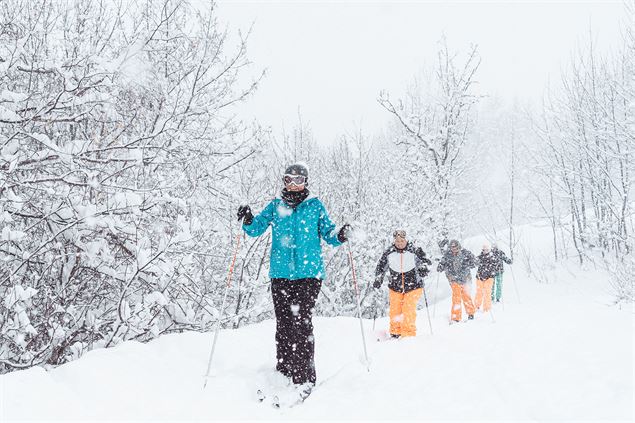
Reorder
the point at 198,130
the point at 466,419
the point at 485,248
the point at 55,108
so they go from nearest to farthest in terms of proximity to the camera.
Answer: the point at 466,419 < the point at 55,108 < the point at 198,130 < the point at 485,248

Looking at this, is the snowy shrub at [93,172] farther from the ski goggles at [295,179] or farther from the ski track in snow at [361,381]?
the ski goggles at [295,179]

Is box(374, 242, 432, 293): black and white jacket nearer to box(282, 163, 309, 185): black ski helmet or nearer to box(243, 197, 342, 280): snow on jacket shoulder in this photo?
box(243, 197, 342, 280): snow on jacket shoulder

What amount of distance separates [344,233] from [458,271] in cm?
569

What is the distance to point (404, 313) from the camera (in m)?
6.40

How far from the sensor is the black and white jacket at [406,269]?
21.1ft

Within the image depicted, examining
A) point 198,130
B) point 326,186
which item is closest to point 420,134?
point 326,186

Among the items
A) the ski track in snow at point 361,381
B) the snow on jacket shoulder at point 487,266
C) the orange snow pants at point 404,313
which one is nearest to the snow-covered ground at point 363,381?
the ski track in snow at point 361,381

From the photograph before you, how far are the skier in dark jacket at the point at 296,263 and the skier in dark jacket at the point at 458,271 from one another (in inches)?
216

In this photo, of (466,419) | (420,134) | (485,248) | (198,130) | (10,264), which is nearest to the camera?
(466,419)

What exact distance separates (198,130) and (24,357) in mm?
3418

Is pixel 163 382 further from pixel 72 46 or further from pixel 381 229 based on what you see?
pixel 381 229

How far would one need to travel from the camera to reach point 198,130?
650 cm

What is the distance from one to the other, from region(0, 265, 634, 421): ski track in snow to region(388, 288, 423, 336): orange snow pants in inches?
43.1

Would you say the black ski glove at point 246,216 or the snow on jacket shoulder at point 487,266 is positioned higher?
the black ski glove at point 246,216
